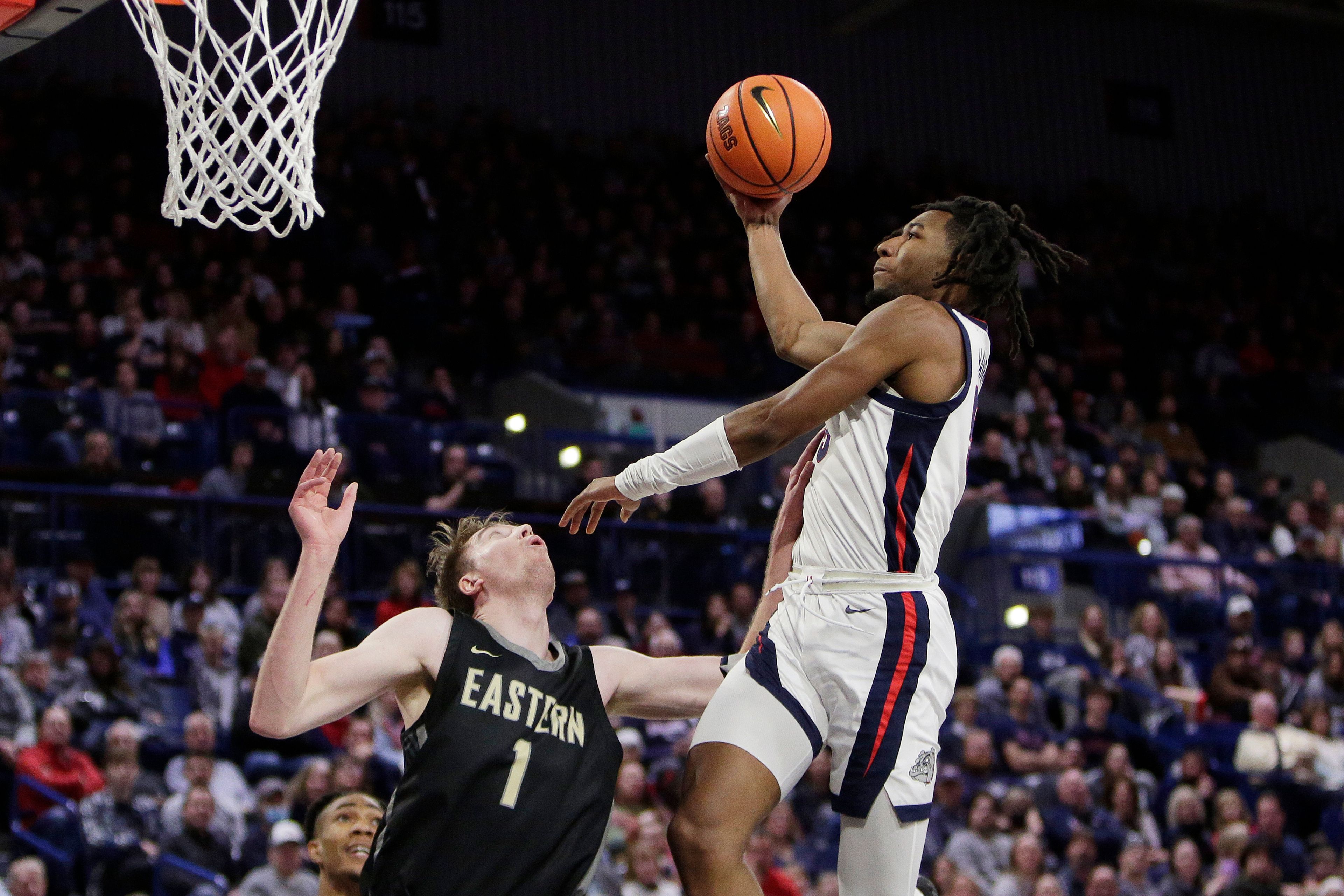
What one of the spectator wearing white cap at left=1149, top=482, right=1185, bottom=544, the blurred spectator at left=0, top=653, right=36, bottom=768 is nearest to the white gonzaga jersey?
the blurred spectator at left=0, top=653, right=36, bottom=768

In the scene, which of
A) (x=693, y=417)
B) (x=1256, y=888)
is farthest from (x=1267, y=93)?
(x=1256, y=888)

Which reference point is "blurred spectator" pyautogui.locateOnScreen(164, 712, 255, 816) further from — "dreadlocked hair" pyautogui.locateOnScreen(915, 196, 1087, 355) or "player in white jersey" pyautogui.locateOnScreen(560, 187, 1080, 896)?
"dreadlocked hair" pyautogui.locateOnScreen(915, 196, 1087, 355)

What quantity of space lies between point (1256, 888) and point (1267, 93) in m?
17.2

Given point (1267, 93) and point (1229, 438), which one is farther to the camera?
point (1267, 93)

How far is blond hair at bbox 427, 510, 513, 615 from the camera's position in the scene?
3.75 m

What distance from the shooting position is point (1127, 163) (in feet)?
68.5

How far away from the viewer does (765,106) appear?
152 inches

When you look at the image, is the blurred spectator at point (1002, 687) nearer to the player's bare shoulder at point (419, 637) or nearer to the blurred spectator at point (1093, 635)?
the blurred spectator at point (1093, 635)

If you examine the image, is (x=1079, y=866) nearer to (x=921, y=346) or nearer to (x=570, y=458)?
(x=570, y=458)

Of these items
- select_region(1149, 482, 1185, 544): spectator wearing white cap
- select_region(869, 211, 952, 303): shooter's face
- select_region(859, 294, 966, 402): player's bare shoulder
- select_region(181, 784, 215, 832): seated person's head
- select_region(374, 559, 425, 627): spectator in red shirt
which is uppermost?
select_region(869, 211, 952, 303): shooter's face

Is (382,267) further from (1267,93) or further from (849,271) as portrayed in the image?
(1267,93)

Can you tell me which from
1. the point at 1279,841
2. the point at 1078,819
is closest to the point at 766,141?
the point at 1078,819

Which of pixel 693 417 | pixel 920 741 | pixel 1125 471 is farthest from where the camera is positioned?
pixel 1125 471

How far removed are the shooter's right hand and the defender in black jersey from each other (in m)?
0.96
